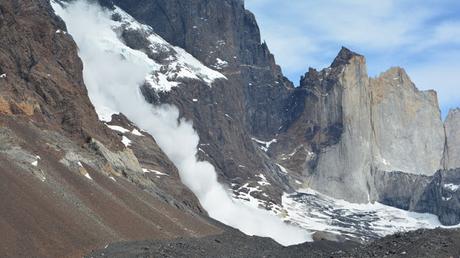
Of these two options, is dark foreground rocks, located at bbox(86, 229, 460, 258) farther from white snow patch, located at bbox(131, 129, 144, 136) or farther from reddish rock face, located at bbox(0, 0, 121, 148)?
white snow patch, located at bbox(131, 129, 144, 136)

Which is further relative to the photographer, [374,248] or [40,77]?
[40,77]

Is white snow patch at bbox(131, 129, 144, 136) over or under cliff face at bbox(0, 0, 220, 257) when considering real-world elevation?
over

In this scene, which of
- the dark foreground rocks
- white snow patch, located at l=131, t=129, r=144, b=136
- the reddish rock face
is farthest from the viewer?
white snow patch, located at l=131, t=129, r=144, b=136

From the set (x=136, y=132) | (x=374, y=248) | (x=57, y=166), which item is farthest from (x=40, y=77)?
(x=374, y=248)

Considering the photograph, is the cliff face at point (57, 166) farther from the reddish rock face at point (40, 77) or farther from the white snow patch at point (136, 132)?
the white snow patch at point (136, 132)

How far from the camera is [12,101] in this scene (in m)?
98.6

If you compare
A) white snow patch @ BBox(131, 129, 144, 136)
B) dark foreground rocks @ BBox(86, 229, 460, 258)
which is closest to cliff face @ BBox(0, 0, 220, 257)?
dark foreground rocks @ BBox(86, 229, 460, 258)

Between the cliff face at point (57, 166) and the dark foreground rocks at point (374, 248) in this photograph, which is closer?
the dark foreground rocks at point (374, 248)

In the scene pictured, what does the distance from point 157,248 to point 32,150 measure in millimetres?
24044

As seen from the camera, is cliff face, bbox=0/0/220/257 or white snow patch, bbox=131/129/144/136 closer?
cliff face, bbox=0/0/220/257

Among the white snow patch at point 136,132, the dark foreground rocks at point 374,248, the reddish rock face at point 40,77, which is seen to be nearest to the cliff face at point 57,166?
the reddish rock face at point 40,77

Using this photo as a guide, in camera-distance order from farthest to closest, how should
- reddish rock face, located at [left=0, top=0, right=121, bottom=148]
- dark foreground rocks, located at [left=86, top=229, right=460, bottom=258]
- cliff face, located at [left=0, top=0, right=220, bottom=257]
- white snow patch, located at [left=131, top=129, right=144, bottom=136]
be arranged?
white snow patch, located at [left=131, top=129, right=144, bottom=136] → reddish rock face, located at [left=0, top=0, right=121, bottom=148] → cliff face, located at [left=0, top=0, right=220, bottom=257] → dark foreground rocks, located at [left=86, top=229, right=460, bottom=258]

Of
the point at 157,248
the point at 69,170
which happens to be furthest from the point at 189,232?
the point at 157,248

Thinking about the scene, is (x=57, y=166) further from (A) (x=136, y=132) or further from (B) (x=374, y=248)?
(A) (x=136, y=132)
